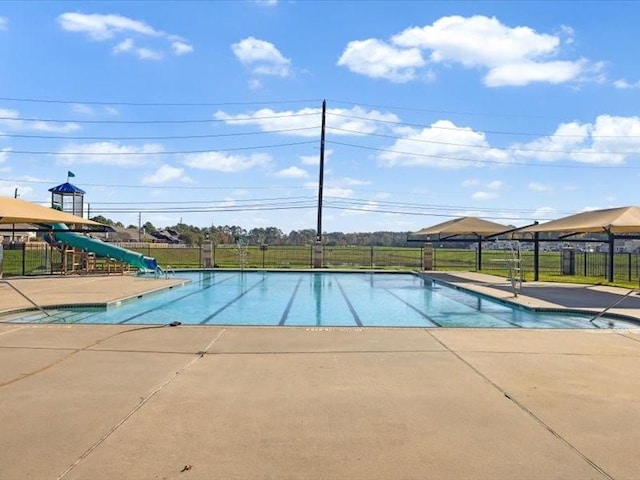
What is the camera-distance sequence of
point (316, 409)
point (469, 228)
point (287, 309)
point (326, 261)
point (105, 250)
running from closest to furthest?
point (316, 409) → point (287, 309) → point (105, 250) → point (469, 228) → point (326, 261)

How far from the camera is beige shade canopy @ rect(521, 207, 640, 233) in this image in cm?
1634

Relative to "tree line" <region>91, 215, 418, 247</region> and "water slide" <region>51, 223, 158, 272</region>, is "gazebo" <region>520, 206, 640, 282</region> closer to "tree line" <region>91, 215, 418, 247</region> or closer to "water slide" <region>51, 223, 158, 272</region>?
"water slide" <region>51, 223, 158, 272</region>

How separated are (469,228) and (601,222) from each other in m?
7.31

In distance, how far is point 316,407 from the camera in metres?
4.47

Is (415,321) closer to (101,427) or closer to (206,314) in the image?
(206,314)

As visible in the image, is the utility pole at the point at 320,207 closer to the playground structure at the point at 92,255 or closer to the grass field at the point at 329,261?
the grass field at the point at 329,261

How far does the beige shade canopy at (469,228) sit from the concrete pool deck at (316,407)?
16073 mm

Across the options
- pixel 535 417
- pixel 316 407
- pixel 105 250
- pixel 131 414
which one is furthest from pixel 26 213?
pixel 535 417

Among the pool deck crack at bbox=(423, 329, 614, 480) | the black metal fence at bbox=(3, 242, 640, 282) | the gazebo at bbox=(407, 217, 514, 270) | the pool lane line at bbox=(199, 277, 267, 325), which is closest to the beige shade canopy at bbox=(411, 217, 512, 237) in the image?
the gazebo at bbox=(407, 217, 514, 270)

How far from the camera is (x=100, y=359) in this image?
248 inches

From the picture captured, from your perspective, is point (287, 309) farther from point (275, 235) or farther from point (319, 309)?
point (275, 235)

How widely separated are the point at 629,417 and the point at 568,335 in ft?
14.3

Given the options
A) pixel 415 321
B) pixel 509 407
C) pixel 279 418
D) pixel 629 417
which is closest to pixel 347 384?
pixel 279 418

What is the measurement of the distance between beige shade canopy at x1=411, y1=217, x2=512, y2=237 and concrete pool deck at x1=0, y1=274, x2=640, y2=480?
16073 millimetres
